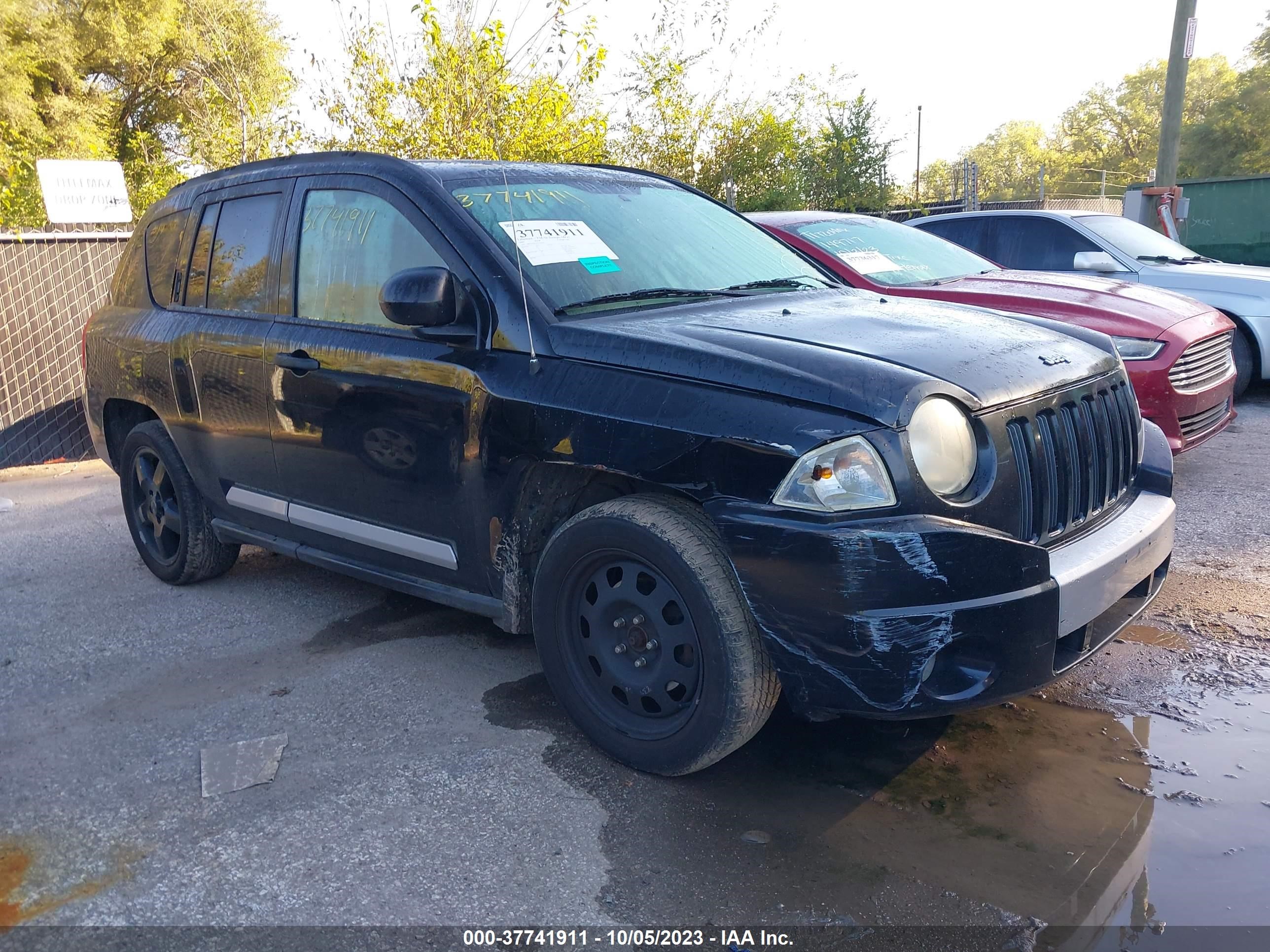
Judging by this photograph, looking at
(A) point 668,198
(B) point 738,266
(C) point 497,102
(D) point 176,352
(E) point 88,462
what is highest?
(C) point 497,102

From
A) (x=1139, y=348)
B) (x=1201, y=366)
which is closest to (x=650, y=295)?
(x=1139, y=348)

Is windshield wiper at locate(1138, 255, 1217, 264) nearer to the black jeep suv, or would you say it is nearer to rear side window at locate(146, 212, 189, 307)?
the black jeep suv

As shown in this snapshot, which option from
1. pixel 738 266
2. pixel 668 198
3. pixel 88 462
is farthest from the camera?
pixel 88 462

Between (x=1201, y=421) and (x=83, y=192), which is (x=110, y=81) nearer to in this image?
(x=83, y=192)

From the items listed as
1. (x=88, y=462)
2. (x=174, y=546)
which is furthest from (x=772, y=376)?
(x=88, y=462)

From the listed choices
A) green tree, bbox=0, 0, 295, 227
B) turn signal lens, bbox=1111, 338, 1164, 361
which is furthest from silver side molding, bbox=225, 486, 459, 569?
green tree, bbox=0, 0, 295, 227

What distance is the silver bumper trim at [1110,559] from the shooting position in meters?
2.71

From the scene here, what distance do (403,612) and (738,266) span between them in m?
2.13

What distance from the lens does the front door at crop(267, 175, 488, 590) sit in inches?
135

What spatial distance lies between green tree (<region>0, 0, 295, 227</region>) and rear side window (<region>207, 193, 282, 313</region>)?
15.8 m

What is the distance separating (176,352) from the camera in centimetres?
459

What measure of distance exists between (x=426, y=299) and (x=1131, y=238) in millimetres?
7329

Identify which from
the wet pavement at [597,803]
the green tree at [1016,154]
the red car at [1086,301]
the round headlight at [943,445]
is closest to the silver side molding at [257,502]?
the wet pavement at [597,803]

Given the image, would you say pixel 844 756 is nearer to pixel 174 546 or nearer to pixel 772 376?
pixel 772 376
